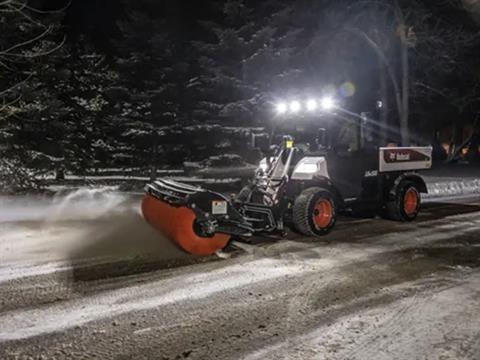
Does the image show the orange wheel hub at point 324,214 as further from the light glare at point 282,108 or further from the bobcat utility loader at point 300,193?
the light glare at point 282,108

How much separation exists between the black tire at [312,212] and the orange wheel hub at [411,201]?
2648 millimetres

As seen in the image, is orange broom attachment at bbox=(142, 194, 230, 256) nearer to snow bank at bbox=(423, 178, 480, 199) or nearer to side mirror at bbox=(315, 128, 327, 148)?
side mirror at bbox=(315, 128, 327, 148)

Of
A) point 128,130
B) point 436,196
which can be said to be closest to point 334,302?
point 436,196

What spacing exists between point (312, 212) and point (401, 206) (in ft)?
9.74

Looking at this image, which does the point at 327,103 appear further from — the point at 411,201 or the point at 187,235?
the point at 187,235

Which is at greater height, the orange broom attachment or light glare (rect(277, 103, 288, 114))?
light glare (rect(277, 103, 288, 114))

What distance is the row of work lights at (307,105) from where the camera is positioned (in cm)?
958

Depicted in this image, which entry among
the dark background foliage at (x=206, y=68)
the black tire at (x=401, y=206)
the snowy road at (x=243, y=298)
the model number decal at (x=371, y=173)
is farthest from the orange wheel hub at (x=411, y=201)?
the dark background foliage at (x=206, y=68)

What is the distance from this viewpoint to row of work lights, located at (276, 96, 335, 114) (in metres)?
9.58

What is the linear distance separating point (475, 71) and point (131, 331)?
1160 inches

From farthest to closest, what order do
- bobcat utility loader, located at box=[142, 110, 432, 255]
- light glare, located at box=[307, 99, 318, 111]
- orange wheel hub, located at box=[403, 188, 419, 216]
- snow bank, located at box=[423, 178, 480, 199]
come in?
snow bank, located at box=[423, 178, 480, 199] < orange wheel hub, located at box=[403, 188, 419, 216] < light glare, located at box=[307, 99, 318, 111] < bobcat utility loader, located at box=[142, 110, 432, 255]

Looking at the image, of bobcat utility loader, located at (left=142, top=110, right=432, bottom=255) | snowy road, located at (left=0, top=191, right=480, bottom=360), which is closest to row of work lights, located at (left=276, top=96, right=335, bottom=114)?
bobcat utility loader, located at (left=142, top=110, right=432, bottom=255)

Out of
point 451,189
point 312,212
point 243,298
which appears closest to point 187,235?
point 243,298

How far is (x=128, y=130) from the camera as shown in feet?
75.9
